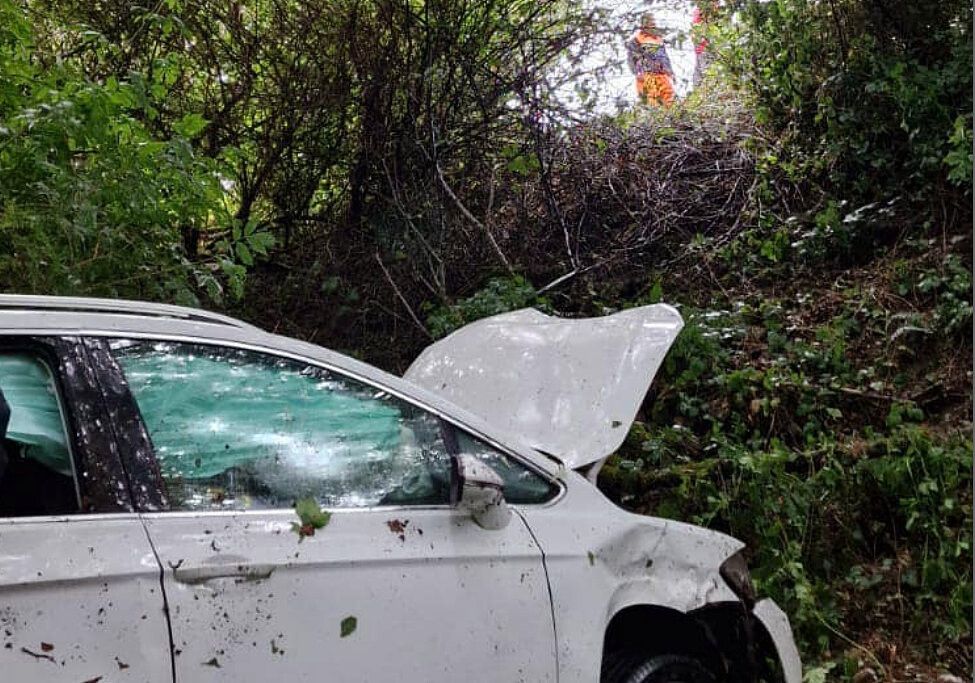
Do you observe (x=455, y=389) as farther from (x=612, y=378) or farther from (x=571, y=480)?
(x=571, y=480)

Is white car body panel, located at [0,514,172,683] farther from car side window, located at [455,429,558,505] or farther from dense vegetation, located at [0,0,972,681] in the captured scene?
dense vegetation, located at [0,0,972,681]

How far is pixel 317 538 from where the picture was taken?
82.8 inches

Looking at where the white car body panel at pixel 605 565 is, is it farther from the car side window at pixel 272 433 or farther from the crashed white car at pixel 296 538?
the car side window at pixel 272 433

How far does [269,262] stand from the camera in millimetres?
7973

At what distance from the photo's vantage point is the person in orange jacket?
7.38 metres

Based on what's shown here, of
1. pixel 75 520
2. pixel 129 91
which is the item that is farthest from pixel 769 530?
pixel 129 91

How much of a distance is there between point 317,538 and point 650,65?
662 centimetres

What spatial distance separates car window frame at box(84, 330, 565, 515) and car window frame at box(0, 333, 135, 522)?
35 millimetres

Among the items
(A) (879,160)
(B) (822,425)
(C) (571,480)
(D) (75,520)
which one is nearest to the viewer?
(D) (75,520)

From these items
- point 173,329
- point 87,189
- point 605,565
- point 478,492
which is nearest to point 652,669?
point 605,565

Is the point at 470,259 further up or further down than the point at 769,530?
further up

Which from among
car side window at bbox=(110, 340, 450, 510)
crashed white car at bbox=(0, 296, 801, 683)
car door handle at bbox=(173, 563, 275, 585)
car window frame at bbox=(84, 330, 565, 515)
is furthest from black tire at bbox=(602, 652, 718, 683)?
car door handle at bbox=(173, 563, 275, 585)

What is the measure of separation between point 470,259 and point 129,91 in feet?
10.9

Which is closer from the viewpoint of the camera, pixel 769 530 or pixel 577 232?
pixel 769 530
